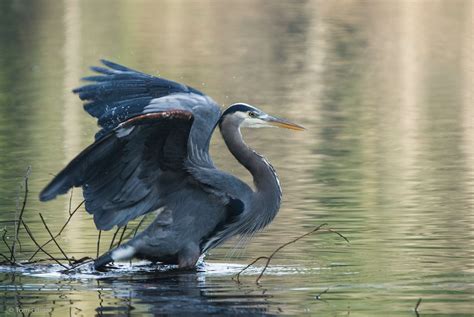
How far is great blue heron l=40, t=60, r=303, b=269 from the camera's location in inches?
420

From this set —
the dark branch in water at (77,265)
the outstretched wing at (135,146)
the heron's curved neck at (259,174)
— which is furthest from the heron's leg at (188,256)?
the dark branch in water at (77,265)

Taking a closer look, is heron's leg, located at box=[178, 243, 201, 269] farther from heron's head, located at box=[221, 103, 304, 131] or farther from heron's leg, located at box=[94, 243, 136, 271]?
heron's head, located at box=[221, 103, 304, 131]

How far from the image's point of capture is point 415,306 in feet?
30.8

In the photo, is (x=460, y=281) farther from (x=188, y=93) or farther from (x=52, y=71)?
(x=52, y=71)

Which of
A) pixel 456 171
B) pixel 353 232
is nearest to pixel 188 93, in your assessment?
pixel 353 232

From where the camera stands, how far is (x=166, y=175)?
439 inches

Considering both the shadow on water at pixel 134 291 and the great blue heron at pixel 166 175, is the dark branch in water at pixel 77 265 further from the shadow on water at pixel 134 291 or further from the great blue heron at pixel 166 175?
the great blue heron at pixel 166 175

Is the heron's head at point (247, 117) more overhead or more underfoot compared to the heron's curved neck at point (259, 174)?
more overhead

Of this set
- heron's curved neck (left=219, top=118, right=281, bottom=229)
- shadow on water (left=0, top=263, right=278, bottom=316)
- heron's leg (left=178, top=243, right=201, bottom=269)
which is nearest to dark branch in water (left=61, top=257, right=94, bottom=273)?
shadow on water (left=0, top=263, right=278, bottom=316)

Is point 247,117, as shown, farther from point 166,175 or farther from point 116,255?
point 116,255

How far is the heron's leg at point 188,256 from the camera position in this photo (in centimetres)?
1119

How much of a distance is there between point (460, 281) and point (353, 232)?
210 cm

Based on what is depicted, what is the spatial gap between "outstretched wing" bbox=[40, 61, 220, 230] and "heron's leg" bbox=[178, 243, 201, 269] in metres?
0.37

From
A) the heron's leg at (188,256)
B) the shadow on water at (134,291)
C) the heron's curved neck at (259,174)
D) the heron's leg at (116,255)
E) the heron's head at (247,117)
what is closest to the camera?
the shadow on water at (134,291)
